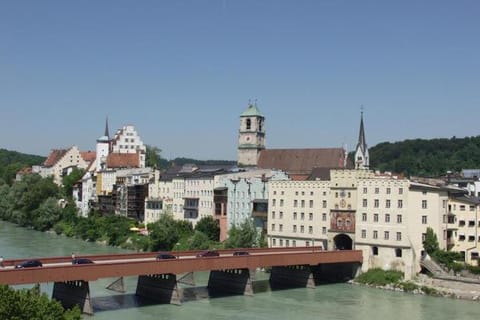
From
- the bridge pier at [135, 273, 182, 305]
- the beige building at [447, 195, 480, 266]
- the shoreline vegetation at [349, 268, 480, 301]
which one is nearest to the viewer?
the bridge pier at [135, 273, 182, 305]

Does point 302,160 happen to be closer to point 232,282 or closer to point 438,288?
point 438,288

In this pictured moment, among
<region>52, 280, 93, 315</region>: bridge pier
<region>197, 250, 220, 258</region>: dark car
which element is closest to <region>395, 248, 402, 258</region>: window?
<region>197, 250, 220, 258</region>: dark car

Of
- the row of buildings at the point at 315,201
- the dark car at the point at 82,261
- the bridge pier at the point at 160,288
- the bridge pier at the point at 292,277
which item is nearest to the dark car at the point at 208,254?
the bridge pier at the point at 160,288

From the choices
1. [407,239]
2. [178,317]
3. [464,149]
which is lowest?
[178,317]

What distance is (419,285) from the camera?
196 feet

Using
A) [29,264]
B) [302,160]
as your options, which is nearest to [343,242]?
[29,264]

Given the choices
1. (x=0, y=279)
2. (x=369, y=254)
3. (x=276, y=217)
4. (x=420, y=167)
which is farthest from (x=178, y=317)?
(x=420, y=167)

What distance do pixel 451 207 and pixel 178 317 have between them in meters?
31.0

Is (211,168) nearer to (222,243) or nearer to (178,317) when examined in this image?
(222,243)

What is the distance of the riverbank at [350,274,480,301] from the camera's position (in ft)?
185

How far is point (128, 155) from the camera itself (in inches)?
5037

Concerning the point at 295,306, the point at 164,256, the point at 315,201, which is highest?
the point at 315,201

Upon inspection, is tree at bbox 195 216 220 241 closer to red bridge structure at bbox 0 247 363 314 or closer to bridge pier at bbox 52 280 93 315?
red bridge structure at bbox 0 247 363 314

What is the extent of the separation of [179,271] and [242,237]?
23.4 metres
